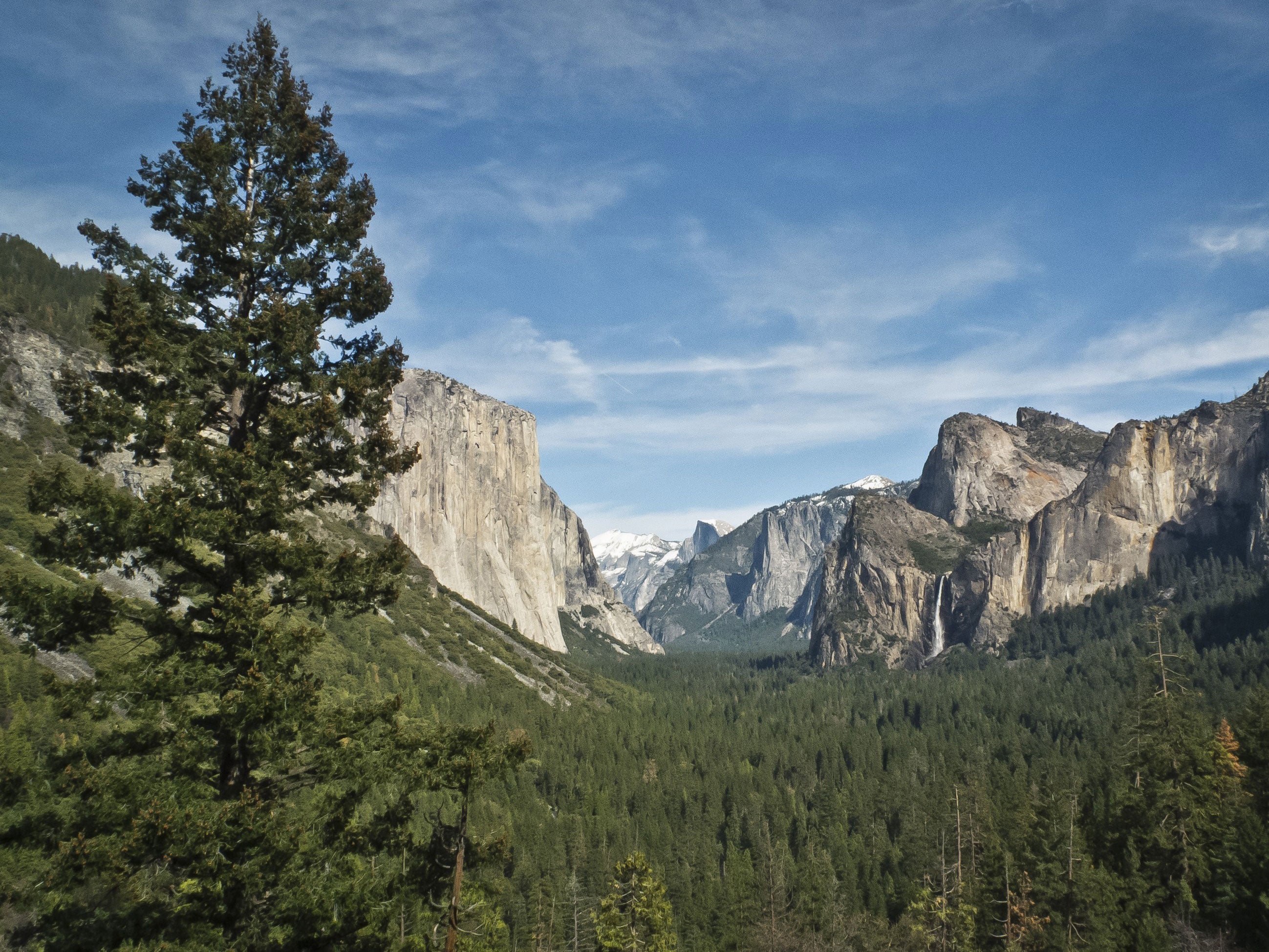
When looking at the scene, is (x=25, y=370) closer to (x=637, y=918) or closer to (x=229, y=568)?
(x=637, y=918)

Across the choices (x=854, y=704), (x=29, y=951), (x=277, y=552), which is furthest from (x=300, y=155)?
(x=854, y=704)

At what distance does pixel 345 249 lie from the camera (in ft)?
43.8

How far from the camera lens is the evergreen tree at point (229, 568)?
1005 cm

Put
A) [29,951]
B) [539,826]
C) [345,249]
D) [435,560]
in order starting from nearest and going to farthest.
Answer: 1. [29,951]
2. [345,249]
3. [539,826]
4. [435,560]

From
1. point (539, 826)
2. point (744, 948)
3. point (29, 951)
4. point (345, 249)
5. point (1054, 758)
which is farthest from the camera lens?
point (1054, 758)

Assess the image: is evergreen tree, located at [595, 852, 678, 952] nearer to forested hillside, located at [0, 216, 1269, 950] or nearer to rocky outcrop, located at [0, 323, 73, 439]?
forested hillside, located at [0, 216, 1269, 950]

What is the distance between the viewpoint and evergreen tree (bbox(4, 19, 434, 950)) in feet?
33.0

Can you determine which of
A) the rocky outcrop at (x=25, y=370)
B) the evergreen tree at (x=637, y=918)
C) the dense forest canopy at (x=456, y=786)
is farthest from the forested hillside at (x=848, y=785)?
the evergreen tree at (x=637, y=918)

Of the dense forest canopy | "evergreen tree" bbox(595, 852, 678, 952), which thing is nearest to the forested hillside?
the dense forest canopy

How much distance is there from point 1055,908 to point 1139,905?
404 cm

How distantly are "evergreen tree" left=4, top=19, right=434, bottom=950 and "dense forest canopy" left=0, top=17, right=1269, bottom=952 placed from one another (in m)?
0.06

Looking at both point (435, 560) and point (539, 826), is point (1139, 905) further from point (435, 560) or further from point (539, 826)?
point (435, 560)

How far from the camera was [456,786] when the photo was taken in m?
11.9

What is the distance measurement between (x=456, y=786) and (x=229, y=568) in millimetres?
4586
